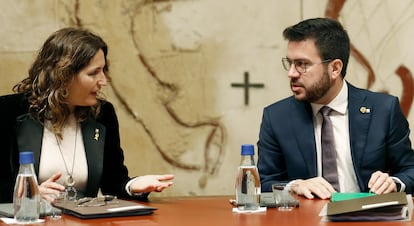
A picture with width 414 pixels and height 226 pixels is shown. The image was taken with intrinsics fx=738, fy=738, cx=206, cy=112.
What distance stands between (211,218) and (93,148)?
94cm

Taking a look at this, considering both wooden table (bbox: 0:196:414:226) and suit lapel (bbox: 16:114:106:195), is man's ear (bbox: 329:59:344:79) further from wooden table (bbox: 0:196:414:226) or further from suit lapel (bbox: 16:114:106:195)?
suit lapel (bbox: 16:114:106:195)

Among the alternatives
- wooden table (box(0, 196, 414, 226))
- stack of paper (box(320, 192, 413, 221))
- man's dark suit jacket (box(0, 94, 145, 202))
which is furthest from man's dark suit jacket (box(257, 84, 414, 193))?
stack of paper (box(320, 192, 413, 221))

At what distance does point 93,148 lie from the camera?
3197mm

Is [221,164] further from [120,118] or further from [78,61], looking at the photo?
[78,61]

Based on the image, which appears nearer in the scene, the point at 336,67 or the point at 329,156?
the point at 329,156

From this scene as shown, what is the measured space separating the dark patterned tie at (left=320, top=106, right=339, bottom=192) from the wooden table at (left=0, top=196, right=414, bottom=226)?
49 centimetres

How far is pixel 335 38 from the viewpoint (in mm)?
3395

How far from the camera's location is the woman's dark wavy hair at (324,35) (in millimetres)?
3350

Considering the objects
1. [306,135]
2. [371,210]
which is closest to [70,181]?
[306,135]

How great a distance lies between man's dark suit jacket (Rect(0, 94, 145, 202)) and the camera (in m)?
3.08

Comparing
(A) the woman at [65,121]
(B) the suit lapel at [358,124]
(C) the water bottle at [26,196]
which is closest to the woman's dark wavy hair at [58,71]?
(A) the woman at [65,121]

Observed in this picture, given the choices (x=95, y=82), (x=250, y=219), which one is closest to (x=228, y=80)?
(x=95, y=82)

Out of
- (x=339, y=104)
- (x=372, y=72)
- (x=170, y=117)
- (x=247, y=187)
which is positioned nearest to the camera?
(x=247, y=187)

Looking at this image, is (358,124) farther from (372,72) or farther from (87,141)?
(372,72)
